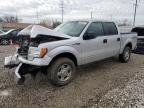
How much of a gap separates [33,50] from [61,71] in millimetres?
953

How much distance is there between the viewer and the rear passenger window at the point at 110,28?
266 inches

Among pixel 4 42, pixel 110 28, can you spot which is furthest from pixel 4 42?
pixel 110 28

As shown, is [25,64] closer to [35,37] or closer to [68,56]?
[35,37]

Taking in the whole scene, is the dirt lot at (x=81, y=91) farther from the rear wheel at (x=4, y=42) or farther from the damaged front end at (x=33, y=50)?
the rear wheel at (x=4, y=42)

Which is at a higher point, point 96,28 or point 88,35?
point 96,28

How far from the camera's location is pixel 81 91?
16.1 ft

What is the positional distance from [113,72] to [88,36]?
182 centimetres

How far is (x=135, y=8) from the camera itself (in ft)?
157

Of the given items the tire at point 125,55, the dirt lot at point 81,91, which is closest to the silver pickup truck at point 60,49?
the dirt lot at point 81,91

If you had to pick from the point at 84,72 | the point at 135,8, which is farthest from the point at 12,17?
the point at 84,72

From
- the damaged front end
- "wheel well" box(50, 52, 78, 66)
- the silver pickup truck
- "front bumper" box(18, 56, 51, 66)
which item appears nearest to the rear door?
the silver pickup truck

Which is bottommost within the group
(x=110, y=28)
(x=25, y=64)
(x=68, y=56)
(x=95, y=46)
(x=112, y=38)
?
(x=25, y=64)

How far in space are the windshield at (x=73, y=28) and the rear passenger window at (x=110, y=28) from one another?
41.4 inches

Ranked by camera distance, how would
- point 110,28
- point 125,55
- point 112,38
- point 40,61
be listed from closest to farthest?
1. point 40,61
2. point 112,38
3. point 110,28
4. point 125,55
